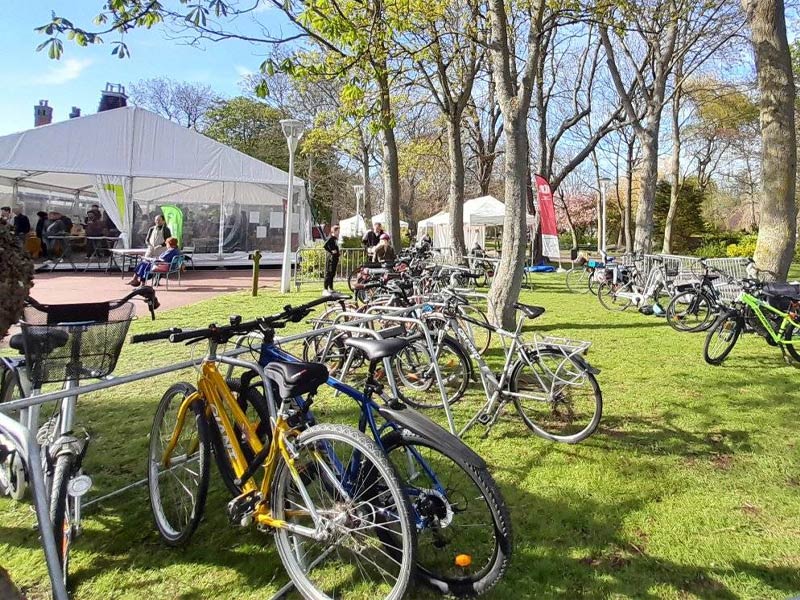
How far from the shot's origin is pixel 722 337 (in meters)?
6.25

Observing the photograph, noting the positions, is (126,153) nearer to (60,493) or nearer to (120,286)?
(120,286)

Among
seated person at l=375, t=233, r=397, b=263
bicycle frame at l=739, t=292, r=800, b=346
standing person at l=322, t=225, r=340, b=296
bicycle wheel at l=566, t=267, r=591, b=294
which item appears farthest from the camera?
bicycle wheel at l=566, t=267, r=591, b=294

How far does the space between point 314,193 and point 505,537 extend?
3961cm

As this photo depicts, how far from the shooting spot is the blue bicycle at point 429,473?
6.68 feet

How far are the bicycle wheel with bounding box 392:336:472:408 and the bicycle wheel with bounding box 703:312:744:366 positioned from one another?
3.50 m

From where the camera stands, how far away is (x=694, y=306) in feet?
27.6

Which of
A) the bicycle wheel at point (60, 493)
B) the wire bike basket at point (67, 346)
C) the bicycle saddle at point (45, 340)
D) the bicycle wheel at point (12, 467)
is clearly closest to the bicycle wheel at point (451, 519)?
the bicycle wheel at point (60, 493)

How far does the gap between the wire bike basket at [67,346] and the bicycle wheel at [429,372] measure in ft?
7.68

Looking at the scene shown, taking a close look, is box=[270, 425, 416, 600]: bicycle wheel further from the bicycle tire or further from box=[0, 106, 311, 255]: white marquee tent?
box=[0, 106, 311, 255]: white marquee tent

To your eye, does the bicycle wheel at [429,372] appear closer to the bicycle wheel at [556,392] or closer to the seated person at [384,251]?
the bicycle wheel at [556,392]

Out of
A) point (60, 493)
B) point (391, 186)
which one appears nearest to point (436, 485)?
point (60, 493)

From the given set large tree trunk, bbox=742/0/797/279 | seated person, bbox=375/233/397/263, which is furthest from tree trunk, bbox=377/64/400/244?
large tree trunk, bbox=742/0/797/279

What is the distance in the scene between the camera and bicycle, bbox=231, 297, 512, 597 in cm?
203

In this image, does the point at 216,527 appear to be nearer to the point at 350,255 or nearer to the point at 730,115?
the point at 350,255
